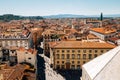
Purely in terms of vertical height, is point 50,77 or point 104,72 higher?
point 104,72

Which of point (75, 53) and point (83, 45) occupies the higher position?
point (83, 45)

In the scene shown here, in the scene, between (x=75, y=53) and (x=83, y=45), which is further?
(x=75, y=53)

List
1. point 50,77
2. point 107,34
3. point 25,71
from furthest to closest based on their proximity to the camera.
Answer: point 107,34, point 50,77, point 25,71

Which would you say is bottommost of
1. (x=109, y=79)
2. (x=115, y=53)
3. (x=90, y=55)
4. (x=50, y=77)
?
(x=50, y=77)

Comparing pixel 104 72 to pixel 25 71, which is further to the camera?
pixel 25 71

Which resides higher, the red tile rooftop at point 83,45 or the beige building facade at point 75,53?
the red tile rooftop at point 83,45

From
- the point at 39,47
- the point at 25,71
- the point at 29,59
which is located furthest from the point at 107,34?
the point at 25,71

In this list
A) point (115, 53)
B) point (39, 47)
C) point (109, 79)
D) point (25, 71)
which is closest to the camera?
point (109, 79)

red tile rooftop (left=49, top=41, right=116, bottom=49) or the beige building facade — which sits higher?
red tile rooftop (left=49, top=41, right=116, bottom=49)

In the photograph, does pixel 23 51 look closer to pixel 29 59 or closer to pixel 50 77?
pixel 29 59

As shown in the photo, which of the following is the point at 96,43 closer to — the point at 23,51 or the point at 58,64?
the point at 58,64

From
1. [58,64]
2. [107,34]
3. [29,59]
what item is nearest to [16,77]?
[29,59]
